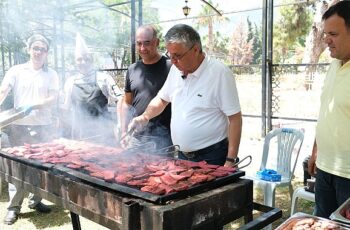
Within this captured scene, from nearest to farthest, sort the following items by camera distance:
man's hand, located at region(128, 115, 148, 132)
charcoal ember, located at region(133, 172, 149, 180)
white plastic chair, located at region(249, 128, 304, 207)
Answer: charcoal ember, located at region(133, 172, 149, 180)
man's hand, located at region(128, 115, 148, 132)
white plastic chair, located at region(249, 128, 304, 207)

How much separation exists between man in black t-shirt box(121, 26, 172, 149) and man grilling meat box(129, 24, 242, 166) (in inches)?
A: 30.7

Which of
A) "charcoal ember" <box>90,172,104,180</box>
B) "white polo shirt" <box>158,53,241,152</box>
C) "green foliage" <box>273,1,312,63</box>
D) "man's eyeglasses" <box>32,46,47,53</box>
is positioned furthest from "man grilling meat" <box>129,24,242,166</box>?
"green foliage" <box>273,1,312,63</box>

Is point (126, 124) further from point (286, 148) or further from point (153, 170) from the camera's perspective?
point (286, 148)

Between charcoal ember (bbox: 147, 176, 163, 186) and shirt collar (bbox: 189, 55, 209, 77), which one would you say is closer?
charcoal ember (bbox: 147, 176, 163, 186)

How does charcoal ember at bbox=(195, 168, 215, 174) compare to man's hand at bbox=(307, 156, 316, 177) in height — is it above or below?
above

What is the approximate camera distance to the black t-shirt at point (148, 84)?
3802mm

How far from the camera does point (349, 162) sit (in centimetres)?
232

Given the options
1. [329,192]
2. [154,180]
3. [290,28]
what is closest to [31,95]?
[154,180]

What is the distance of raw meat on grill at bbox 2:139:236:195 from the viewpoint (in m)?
2.12

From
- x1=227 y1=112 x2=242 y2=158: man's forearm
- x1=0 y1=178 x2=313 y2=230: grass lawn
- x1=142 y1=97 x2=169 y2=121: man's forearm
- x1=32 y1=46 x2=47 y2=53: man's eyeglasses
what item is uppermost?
x1=32 y1=46 x2=47 y2=53: man's eyeglasses

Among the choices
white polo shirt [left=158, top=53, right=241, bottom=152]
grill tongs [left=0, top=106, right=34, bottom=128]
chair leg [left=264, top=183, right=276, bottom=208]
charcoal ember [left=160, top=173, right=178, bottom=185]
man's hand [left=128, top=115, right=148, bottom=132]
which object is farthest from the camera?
chair leg [left=264, top=183, right=276, bottom=208]

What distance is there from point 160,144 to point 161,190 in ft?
6.11

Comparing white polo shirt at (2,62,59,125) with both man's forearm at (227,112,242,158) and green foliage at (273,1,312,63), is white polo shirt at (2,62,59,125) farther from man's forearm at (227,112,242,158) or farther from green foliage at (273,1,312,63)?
green foliage at (273,1,312,63)

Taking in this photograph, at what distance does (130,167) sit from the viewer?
246 cm
